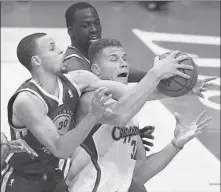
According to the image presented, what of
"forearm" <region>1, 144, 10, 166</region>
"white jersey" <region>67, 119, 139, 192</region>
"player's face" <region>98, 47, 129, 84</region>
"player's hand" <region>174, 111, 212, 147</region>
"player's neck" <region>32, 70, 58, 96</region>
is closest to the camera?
"forearm" <region>1, 144, 10, 166</region>

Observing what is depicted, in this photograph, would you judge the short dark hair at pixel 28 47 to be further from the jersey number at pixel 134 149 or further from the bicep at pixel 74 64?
the jersey number at pixel 134 149

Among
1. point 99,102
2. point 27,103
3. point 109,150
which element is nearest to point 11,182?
point 27,103

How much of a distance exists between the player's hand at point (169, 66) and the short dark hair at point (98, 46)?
0.28 m

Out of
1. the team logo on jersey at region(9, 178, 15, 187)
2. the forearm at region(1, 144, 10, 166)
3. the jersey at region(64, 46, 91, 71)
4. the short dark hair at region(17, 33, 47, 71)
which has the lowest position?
the team logo on jersey at region(9, 178, 15, 187)

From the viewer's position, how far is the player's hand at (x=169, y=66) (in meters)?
3.69

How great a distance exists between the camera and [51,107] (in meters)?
3.65

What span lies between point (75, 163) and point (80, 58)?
529 mm

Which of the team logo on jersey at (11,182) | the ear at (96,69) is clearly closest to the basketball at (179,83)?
the ear at (96,69)

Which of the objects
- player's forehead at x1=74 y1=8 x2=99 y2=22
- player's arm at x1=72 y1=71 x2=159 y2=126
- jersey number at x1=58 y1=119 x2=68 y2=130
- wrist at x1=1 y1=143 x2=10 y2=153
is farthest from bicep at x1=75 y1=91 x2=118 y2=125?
player's forehead at x1=74 y1=8 x2=99 y2=22

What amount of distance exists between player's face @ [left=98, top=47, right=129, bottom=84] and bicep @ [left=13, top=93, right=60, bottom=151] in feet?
1.49

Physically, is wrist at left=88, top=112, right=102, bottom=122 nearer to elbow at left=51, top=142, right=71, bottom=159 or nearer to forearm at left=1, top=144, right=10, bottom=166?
elbow at left=51, top=142, right=71, bottom=159

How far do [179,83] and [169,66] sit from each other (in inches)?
5.0

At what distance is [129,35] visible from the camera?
9.13 metres

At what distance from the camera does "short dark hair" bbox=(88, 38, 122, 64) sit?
12.9 ft
